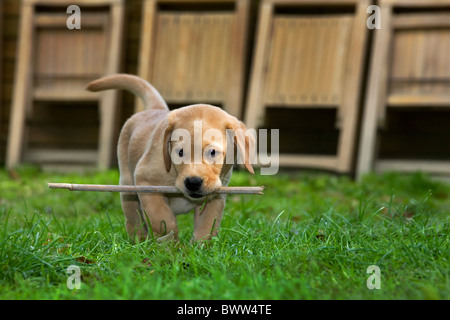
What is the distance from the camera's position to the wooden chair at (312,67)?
5949 millimetres

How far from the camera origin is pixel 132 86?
3.40 metres

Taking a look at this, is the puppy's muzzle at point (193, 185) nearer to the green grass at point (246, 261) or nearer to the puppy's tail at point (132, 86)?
the green grass at point (246, 261)

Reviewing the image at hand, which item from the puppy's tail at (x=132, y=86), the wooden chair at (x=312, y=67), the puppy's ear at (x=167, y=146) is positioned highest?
the wooden chair at (x=312, y=67)

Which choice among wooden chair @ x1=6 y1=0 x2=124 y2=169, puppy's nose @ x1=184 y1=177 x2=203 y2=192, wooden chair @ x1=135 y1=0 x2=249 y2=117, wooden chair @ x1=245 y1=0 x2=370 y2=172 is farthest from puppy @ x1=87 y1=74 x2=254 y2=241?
wooden chair @ x1=6 y1=0 x2=124 y2=169

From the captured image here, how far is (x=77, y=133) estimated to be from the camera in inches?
290

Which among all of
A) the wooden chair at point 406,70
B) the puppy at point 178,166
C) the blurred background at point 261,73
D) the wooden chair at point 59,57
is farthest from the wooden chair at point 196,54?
the puppy at point 178,166

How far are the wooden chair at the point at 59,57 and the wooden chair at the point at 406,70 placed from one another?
2.63 meters

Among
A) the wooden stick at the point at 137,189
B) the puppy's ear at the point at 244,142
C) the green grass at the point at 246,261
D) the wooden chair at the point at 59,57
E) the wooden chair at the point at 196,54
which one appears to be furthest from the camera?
the wooden chair at the point at 59,57

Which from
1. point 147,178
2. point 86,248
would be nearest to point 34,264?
point 86,248

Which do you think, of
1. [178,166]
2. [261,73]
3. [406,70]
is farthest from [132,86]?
[406,70]

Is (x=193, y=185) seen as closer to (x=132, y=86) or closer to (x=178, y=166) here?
(x=178, y=166)

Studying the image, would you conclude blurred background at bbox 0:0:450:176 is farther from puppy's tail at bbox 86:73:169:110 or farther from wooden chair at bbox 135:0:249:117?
puppy's tail at bbox 86:73:169:110

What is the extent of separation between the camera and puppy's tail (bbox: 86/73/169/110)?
3.32 meters

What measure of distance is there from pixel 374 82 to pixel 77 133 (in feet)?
11.3
